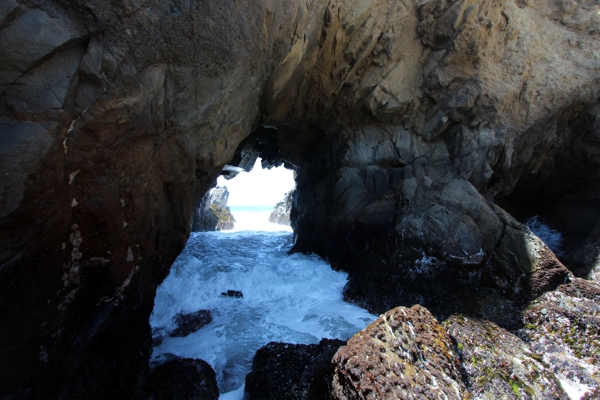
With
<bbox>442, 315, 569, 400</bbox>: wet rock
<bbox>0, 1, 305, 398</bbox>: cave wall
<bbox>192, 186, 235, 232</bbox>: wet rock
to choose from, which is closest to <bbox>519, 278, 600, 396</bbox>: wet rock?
<bbox>442, 315, 569, 400</bbox>: wet rock

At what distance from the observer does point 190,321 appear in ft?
24.1

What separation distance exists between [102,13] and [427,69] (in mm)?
8798

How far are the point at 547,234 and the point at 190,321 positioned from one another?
13.8m

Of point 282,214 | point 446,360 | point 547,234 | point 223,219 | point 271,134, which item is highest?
point 271,134

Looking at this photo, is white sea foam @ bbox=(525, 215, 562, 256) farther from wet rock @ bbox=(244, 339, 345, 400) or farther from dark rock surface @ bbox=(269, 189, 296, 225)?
dark rock surface @ bbox=(269, 189, 296, 225)

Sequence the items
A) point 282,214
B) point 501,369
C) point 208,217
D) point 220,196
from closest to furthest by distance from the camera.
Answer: point 501,369 → point 208,217 → point 282,214 → point 220,196

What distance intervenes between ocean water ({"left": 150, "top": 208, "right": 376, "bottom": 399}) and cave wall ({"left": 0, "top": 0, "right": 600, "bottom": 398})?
0.91 meters

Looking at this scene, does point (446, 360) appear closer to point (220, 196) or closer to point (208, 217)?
point (208, 217)

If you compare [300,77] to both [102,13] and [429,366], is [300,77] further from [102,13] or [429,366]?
[429,366]

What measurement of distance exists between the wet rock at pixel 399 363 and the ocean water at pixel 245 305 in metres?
2.33

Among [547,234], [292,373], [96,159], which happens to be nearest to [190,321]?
[292,373]

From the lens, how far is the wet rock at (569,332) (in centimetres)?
462

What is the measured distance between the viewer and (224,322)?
7371 mm

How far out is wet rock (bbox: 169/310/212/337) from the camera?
6.99 m
